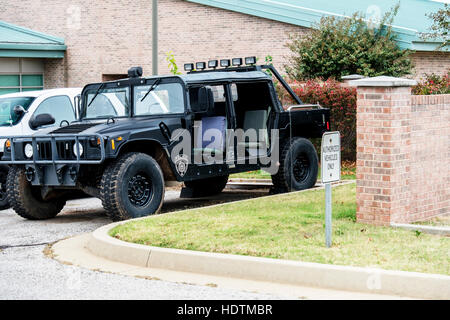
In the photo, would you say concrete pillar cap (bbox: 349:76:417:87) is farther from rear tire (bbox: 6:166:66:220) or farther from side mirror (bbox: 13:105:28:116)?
side mirror (bbox: 13:105:28:116)

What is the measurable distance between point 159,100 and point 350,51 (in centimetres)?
1073

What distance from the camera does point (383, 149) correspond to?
950 centimetres

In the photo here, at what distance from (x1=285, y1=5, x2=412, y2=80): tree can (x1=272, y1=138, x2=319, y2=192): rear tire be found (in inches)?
312

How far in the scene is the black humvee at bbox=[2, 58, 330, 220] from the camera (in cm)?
1092

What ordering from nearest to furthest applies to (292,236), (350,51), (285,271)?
(285,271), (292,236), (350,51)

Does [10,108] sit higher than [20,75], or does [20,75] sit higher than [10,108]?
[20,75]

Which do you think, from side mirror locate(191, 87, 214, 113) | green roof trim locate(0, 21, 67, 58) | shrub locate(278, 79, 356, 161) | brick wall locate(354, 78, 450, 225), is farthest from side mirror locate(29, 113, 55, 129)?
green roof trim locate(0, 21, 67, 58)

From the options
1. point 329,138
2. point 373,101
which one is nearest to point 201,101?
point 373,101

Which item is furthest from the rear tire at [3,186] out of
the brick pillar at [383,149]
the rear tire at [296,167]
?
the brick pillar at [383,149]

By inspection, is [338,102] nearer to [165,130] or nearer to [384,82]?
[165,130]

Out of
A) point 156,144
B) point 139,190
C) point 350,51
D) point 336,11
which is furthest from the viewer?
point 336,11

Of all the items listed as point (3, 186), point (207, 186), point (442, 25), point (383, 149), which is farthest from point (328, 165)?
point (442, 25)
